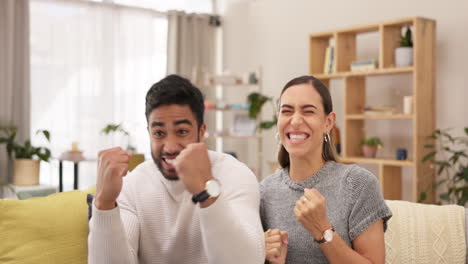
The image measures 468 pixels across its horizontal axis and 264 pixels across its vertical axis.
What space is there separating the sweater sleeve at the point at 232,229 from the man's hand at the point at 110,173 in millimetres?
209

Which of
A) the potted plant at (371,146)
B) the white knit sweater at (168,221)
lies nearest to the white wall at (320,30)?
the potted plant at (371,146)

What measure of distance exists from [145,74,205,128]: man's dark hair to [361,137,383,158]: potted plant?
3.49 metres

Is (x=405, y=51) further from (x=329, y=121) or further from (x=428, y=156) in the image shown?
(x=329, y=121)

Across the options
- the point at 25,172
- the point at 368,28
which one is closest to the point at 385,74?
the point at 368,28

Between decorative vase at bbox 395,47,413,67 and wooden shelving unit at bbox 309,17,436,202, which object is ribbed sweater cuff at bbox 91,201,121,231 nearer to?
wooden shelving unit at bbox 309,17,436,202

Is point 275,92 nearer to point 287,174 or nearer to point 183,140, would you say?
point 287,174

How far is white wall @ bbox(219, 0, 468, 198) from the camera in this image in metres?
4.55

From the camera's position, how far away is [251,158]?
6.89 meters

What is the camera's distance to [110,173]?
1.26 meters

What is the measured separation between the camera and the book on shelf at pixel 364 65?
468 cm

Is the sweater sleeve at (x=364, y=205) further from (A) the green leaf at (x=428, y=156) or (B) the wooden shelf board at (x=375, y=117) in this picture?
(B) the wooden shelf board at (x=375, y=117)

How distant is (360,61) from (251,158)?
237 centimetres

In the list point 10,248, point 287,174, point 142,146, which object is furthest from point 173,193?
point 142,146

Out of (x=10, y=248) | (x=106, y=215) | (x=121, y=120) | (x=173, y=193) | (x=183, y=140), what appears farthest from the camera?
(x=121, y=120)
